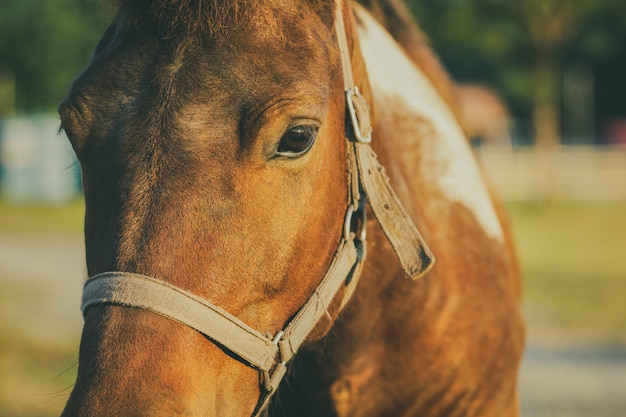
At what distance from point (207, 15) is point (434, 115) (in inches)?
56.5

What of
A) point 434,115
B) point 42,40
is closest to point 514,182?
point 42,40

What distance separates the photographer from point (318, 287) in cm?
203

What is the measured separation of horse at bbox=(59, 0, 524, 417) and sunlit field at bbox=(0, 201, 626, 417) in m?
1.05

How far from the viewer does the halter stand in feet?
5.37

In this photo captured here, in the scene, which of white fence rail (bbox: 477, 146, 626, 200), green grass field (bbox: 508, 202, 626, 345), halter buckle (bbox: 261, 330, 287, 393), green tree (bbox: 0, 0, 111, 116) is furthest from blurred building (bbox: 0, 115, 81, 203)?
halter buckle (bbox: 261, 330, 287, 393)

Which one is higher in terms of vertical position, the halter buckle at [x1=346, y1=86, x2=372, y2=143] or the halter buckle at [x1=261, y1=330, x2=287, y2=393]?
the halter buckle at [x1=346, y1=86, x2=372, y2=143]

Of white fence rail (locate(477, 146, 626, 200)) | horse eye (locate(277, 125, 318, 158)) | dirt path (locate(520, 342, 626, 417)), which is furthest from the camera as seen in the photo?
white fence rail (locate(477, 146, 626, 200))

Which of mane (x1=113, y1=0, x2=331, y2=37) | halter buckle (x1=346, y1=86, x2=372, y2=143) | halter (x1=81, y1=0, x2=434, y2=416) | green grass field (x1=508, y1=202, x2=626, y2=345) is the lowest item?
green grass field (x1=508, y1=202, x2=626, y2=345)

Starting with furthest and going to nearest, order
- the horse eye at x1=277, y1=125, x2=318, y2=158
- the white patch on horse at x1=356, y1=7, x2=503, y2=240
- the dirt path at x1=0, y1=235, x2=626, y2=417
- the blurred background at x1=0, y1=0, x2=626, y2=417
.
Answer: the blurred background at x1=0, y1=0, x2=626, y2=417 < the dirt path at x1=0, y1=235, x2=626, y2=417 < the white patch on horse at x1=356, y1=7, x2=503, y2=240 < the horse eye at x1=277, y1=125, x2=318, y2=158

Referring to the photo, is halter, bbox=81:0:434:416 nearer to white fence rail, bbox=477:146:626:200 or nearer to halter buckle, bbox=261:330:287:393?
halter buckle, bbox=261:330:287:393

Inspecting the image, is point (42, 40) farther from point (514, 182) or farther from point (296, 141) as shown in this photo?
point (296, 141)

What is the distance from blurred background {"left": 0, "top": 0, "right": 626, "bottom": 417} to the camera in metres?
6.42

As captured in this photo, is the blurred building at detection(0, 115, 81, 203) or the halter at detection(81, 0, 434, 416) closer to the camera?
the halter at detection(81, 0, 434, 416)

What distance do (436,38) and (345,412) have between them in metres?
21.1
